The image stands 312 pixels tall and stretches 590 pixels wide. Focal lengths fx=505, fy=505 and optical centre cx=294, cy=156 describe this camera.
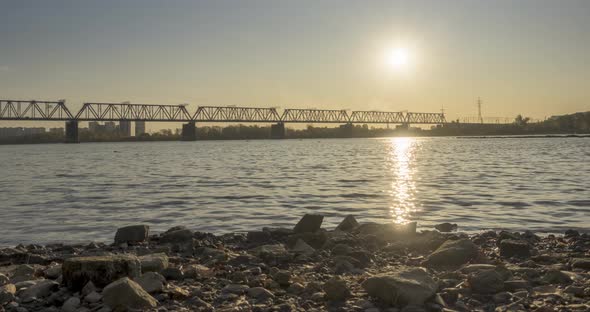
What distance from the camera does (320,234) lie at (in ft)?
36.6

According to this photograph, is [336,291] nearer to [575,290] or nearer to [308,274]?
[308,274]

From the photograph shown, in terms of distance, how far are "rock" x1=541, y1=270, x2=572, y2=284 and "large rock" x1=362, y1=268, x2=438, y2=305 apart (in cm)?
206

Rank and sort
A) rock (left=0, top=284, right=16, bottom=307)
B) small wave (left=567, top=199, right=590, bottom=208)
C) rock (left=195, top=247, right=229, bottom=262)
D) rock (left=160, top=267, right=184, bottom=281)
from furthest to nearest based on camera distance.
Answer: small wave (left=567, top=199, right=590, bottom=208)
rock (left=195, top=247, right=229, bottom=262)
rock (left=160, top=267, right=184, bottom=281)
rock (left=0, top=284, right=16, bottom=307)

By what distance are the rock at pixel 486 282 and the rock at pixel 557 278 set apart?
2.78 ft

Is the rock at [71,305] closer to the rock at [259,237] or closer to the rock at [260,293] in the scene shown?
the rock at [260,293]

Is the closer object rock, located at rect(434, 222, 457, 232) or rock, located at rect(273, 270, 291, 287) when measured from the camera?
rock, located at rect(273, 270, 291, 287)

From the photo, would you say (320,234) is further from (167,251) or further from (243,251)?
(167,251)

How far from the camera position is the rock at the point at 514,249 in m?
9.80

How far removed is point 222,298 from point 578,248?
7617 mm

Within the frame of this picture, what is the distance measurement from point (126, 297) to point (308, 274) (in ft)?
10.3

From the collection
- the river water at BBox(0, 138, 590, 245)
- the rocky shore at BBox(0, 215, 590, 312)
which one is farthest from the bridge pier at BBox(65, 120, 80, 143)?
the rocky shore at BBox(0, 215, 590, 312)

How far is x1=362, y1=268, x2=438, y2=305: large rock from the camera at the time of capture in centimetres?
669

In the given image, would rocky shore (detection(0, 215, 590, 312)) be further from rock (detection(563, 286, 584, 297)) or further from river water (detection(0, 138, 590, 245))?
river water (detection(0, 138, 590, 245))

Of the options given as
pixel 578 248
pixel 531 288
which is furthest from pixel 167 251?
pixel 578 248
